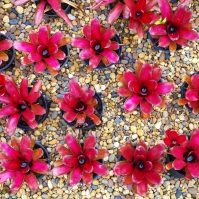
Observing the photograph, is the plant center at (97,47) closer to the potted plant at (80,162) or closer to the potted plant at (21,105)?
the potted plant at (21,105)

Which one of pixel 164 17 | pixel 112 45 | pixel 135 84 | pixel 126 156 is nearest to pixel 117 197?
pixel 126 156

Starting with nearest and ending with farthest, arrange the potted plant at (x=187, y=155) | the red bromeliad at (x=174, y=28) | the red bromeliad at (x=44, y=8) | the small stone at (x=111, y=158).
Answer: the potted plant at (x=187, y=155)
the red bromeliad at (x=174, y=28)
the red bromeliad at (x=44, y=8)
the small stone at (x=111, y=158)

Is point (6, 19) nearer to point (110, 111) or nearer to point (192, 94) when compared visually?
point (110, 111)

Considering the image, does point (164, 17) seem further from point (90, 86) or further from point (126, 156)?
point (126, 156)

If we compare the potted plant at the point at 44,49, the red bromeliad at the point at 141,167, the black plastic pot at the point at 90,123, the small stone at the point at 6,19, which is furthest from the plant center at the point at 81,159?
the small stone at the point at 6,19

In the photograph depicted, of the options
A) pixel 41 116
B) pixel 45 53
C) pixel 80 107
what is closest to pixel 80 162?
pixel 80 107
